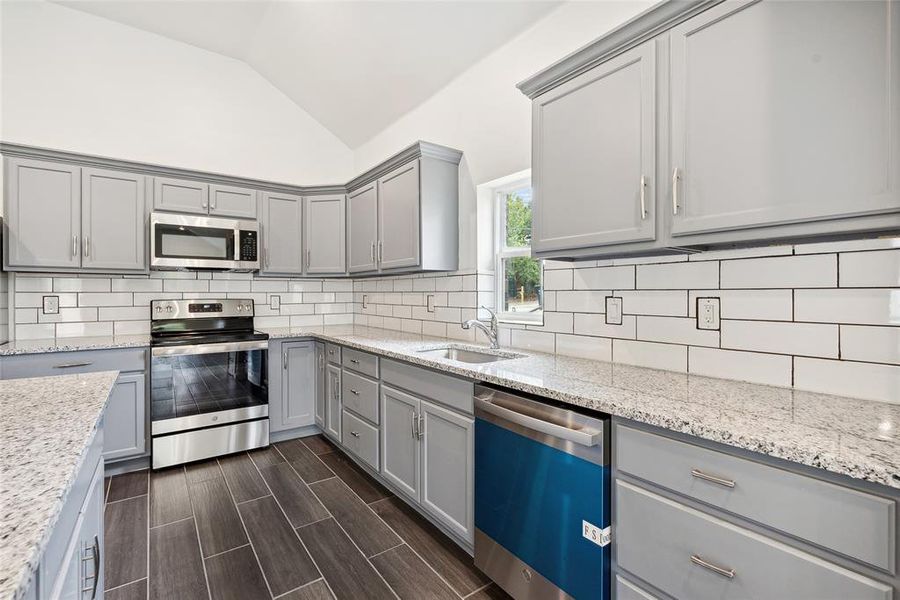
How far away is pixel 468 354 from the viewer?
8.73 feet

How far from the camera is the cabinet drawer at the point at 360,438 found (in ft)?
8.78

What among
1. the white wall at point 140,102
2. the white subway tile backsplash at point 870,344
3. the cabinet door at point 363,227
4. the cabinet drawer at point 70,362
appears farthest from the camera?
the cabinet door at point 363,227

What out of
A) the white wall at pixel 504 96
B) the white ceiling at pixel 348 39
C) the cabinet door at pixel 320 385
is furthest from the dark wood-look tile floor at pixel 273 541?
the white ceiling at pixel 348 39

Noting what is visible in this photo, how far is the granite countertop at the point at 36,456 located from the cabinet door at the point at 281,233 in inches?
89.6

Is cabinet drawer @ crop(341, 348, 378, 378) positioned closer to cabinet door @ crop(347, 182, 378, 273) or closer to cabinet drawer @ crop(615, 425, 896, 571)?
cabinet door @ crop(347, 182, 378, 273)

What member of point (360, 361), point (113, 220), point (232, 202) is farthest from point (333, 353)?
point (113, 220)

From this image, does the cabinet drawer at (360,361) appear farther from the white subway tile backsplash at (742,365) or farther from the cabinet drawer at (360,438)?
the white subway tile backsplash at (742,365)

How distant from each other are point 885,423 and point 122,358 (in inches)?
148

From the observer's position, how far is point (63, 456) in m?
0.83

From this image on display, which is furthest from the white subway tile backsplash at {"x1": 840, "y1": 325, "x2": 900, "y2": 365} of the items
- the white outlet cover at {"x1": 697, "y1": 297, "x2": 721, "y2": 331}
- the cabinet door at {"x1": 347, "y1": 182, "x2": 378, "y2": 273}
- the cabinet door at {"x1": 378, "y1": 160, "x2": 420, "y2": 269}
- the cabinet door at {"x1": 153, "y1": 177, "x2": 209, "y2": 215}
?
the cabinet door at {"x1": 153, "y1": 177, "x2": 209, "y2": 215}

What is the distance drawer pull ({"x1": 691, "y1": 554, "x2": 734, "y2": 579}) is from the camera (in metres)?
1.05

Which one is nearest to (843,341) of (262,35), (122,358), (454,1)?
(454,1)

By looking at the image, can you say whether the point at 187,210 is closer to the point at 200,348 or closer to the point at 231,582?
the point at 200,348

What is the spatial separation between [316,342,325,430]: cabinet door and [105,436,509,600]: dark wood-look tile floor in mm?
577
